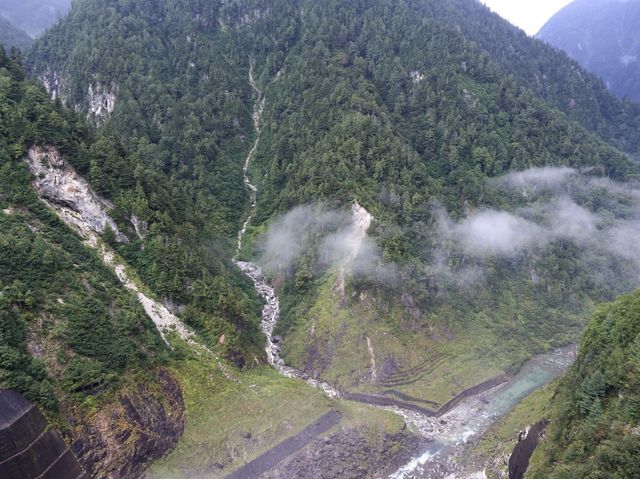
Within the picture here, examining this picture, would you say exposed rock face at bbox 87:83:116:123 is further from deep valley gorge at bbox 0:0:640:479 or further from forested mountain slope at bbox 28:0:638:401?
deep valley gorge at bbox 0:0:640:479

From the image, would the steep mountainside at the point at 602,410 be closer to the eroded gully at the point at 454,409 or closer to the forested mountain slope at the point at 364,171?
the eroded gully at the point at 454,409

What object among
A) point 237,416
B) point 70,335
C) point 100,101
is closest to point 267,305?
point 237,416

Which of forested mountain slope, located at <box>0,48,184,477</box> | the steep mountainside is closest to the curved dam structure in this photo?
forested mountain slope, located at <box>0,48,184,477</box>

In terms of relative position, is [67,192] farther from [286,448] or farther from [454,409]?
[454,409]

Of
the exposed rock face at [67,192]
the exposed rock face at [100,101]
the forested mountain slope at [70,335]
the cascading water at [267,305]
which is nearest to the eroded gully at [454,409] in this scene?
the cascading water at [267,305]

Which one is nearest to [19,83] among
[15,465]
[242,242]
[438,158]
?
[242,242]

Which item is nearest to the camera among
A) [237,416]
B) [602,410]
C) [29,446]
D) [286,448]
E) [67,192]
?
[602,410]
